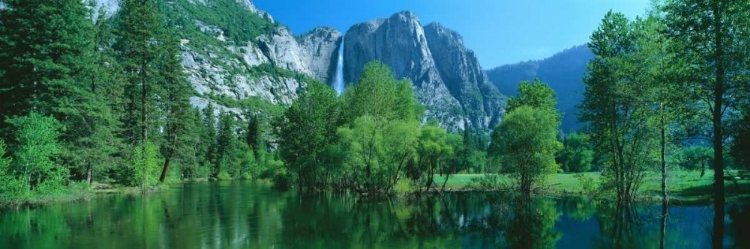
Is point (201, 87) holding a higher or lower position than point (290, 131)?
higher

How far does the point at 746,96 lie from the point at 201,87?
203582 millimetres

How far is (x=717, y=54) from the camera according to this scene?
17859mm

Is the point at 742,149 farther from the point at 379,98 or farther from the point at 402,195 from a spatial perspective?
the point at 379,98

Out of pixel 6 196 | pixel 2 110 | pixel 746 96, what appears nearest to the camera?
pixel 746 96

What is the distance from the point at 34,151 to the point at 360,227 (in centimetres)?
2485

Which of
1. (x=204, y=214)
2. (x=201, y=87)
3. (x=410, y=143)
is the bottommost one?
(x=204, y=214)

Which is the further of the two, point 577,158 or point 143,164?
point 577,158

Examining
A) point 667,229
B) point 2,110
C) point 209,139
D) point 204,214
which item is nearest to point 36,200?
point 2,110

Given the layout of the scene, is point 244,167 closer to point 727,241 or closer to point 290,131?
point 290,131

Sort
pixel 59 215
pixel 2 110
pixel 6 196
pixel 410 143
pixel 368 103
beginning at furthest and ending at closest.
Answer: pixel 368 103 → pixel 410 143 → pixel 2 110 → pixel 6 196 → pixel 59 215

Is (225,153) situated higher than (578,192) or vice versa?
(225,153)

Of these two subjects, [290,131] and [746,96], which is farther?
[290,131]

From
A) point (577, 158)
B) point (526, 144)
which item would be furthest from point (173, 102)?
point (577, 158)

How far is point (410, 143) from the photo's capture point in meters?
44.9
